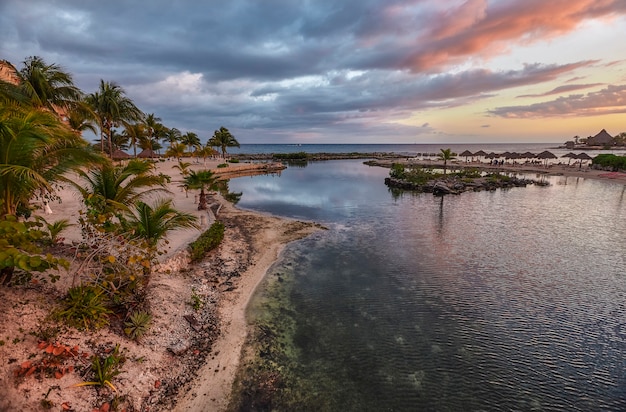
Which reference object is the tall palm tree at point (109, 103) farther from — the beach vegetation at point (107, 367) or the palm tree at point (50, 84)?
the beach vegetation at point (107, 367)

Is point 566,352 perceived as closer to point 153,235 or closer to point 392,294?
point 392,294

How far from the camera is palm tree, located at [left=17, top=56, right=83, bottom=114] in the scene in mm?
A: 21023

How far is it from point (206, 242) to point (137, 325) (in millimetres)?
6934

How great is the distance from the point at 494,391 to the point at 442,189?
3258cm

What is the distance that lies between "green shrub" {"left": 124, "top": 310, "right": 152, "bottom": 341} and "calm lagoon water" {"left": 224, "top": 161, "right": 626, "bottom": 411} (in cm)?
379

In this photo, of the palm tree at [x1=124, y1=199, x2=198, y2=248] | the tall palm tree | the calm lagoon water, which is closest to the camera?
the calm lagoon water

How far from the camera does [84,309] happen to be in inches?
311

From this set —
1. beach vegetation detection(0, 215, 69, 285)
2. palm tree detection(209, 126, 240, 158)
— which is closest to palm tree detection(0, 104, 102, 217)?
beach vegetation detection(0, 215, 69, 285)

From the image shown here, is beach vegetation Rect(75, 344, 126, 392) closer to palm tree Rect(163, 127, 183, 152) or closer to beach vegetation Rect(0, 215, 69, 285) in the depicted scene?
beach vegetation Rect(0, 215, 69, 285)

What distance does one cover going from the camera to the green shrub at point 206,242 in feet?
46.6

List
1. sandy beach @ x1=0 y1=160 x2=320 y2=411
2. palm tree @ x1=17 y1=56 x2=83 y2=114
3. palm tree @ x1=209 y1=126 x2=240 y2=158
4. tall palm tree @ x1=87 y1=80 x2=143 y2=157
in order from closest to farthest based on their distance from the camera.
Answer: sandy beach @ x1=0 y1=160 x2=320 y2=411, palm tree @ x1=17 y1=56 x2=83 y2=114, tall palm tree @ x1=87 y1=80 x2=143 y2=157, palm tree @ x1=209 y1=126 x2=240 y2=158

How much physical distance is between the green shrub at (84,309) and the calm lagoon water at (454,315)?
16.3 feet

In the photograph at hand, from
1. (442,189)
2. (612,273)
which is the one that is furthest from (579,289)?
(442,189)

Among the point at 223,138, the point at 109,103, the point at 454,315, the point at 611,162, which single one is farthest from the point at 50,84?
the point at 611,162
